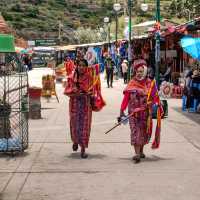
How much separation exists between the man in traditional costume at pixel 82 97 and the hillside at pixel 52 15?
109 meters

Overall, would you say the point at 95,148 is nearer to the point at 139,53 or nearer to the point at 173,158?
the point at 173,158

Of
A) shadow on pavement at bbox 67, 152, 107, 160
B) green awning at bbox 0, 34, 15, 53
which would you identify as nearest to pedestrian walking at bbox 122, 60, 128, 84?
shadow on pavement at bbox 67, 152, 107, 160

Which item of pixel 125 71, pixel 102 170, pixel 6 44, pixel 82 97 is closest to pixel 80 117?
pixel 82 97

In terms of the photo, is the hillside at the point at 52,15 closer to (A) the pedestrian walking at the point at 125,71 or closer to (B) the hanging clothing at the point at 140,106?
(A) the pedestrian walking at the point at 125,71

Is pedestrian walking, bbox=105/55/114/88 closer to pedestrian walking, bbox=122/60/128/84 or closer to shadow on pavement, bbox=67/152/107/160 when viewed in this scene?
pedestrian walking, bbox=122/60/128/84

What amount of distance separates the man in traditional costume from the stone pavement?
39 centimetres

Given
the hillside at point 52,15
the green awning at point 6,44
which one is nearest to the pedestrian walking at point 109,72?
the green awning at point 6,44

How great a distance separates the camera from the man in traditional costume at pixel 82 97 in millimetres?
10500

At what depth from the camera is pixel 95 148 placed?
449 inches

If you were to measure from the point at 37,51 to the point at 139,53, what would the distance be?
48.8 meters

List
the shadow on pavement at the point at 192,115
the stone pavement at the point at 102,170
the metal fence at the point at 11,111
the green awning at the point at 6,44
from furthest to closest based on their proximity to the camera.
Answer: the shadow on pavement at the point at 192,115
the metal fence at the point at 11,111
the stone pavement at the point at 102,170
the green awning at the point at 6,44

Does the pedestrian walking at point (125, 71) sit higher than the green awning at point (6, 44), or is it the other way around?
the green awning at point (6, 44)

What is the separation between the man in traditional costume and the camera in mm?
10500

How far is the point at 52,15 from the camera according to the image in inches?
5379
